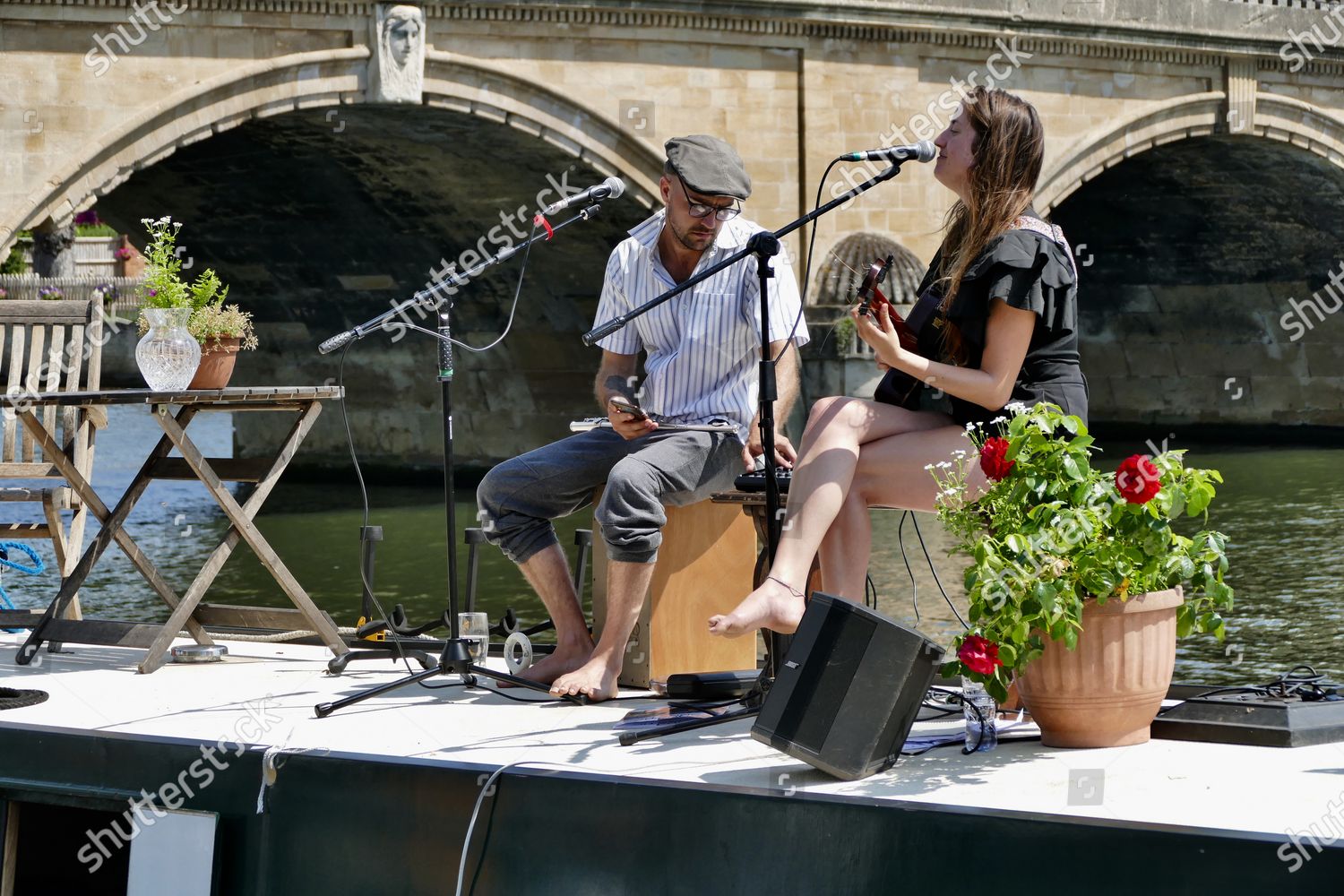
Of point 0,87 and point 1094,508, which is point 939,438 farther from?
point 0,87

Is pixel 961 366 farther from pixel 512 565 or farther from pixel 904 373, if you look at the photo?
pixel 512 565

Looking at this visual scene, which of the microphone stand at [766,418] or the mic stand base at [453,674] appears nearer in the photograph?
the microphone stand at [766,418]

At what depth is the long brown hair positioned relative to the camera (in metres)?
3.36

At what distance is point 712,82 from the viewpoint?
12.0 metres

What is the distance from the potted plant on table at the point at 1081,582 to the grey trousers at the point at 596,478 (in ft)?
2.81

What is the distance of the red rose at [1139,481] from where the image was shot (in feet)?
9.38

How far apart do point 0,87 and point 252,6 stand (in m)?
1.51

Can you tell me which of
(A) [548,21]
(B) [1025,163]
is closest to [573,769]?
(B) [1025,163]

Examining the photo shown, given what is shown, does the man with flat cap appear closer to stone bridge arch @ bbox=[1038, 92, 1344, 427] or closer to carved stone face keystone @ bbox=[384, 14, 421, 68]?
carved stone face keystone @ bbox=[384, 14, 421, 68]
